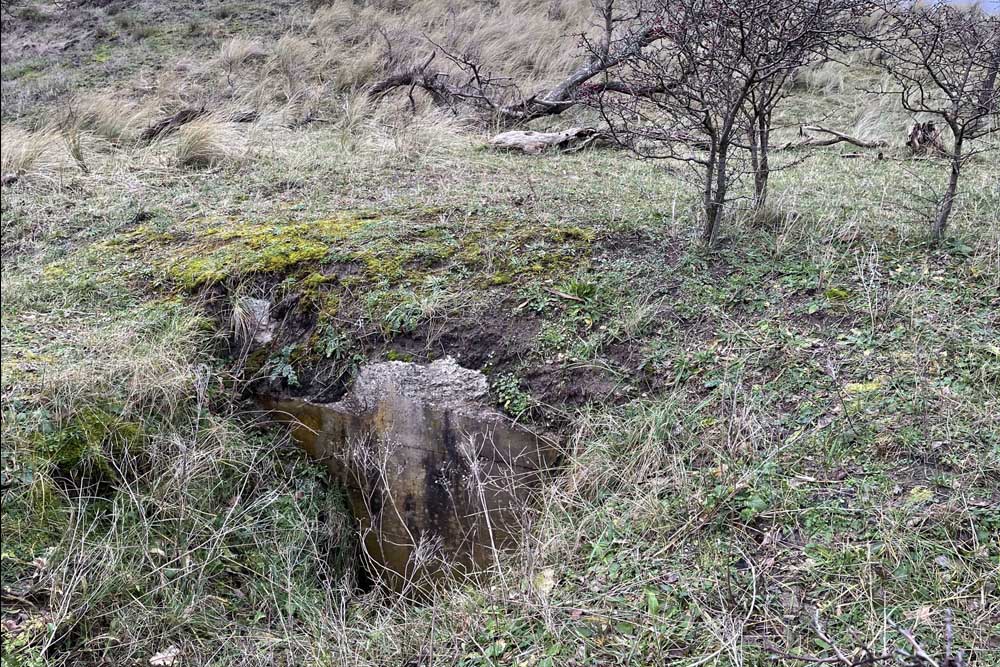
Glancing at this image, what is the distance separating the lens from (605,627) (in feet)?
7.31

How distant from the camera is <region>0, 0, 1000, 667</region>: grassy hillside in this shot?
226 cm

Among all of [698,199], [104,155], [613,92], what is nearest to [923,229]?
[698,199]

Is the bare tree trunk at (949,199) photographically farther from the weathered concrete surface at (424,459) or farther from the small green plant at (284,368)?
the small green plant at (284,368)

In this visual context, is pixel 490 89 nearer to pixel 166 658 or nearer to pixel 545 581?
pixel 545 581

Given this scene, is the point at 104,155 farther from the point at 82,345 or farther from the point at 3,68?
the point at 3,68

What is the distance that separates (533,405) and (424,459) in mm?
585

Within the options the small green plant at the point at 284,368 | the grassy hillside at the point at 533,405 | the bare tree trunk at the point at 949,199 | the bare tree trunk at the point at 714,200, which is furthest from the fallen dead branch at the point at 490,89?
the small green plant at the point at 284,368

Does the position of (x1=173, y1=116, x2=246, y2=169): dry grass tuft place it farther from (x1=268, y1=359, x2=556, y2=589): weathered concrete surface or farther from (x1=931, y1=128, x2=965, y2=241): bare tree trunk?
(x1=931, y1=128, x2=965, y2=241): bare tree trunk

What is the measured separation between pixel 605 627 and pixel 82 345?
2.63 meters

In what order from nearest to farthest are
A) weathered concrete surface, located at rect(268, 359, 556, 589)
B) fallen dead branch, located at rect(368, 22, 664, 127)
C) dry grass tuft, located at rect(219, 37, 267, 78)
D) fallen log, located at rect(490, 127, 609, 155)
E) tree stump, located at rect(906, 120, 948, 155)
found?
weathered concrete surface, located at rect(268, 359, 556, 589)
tree stump, located at rect(906, 120, 948, 155)
fallen log, located at rect(490, 127, 609, 155)
fallen dead branch, located at rect(368, 22, 664, 127)
dry grass tuft, located at rect(219, 37, 267, 78)

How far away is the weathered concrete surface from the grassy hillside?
0.37ft

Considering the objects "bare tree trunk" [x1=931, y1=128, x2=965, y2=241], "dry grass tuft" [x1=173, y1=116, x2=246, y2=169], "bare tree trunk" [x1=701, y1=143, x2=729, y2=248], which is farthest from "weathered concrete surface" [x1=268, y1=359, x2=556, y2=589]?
"dry grass tuft" [x1=173, y1=116, x2=246, y2=169]

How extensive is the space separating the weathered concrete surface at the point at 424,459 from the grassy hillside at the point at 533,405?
113 mm

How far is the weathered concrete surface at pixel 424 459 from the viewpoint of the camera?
3201 mm
